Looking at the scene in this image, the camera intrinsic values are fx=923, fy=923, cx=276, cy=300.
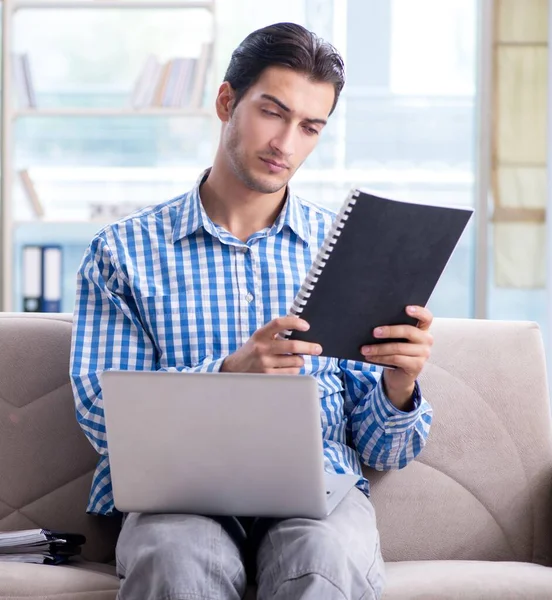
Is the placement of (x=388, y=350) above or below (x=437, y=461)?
above

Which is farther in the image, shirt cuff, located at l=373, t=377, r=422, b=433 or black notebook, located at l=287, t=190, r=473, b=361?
shirt cuff, located at l=373, t=377, r=422, b=433

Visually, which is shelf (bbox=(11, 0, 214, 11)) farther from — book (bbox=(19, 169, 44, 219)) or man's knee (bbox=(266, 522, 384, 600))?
man's knee (bbox=(266, 522, 384, 600))

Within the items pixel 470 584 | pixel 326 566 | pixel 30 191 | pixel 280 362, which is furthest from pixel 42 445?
pixel 30 191

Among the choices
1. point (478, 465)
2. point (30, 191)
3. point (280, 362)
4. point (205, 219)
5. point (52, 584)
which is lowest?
point (52, 584)

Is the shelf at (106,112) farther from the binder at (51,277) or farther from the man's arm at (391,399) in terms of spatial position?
the man's arm at (391,399)

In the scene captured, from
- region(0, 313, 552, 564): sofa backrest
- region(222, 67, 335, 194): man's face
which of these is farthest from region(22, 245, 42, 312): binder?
region(222, 67, 335, 194): man's face

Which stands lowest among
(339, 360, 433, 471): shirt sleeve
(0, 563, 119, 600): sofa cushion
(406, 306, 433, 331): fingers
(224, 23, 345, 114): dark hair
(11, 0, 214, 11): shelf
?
(0, 563, 119, 600): sofa cushion

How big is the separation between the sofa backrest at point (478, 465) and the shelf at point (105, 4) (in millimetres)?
2514

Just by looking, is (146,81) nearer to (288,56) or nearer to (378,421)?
(288,56)

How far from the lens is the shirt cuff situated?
59.9 inches

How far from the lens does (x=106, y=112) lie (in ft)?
12.6

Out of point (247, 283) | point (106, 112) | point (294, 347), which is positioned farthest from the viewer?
point (106, 112)

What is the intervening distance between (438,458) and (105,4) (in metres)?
2.87

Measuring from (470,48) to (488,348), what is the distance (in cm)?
275
